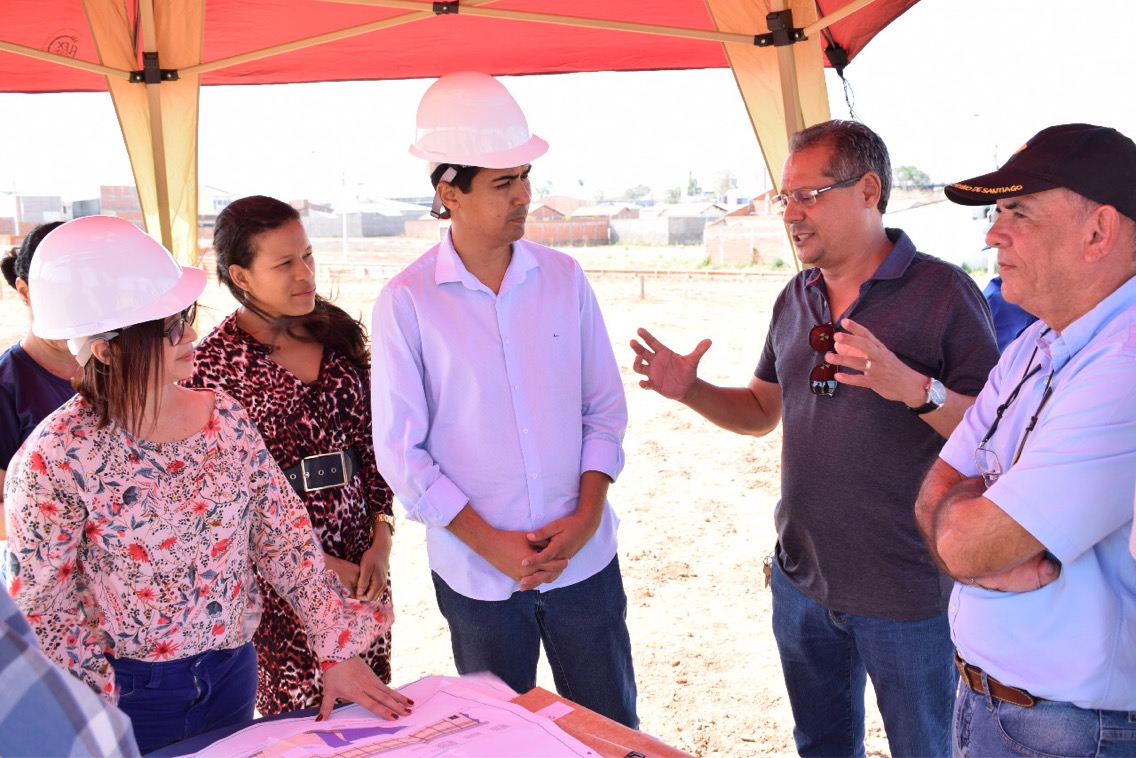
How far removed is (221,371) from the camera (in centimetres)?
239

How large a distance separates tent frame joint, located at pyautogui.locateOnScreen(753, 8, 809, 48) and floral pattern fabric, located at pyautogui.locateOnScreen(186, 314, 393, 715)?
1917mm

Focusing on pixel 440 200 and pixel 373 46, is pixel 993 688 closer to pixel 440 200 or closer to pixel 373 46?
pixel 440 200

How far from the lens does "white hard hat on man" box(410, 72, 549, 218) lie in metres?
2.20

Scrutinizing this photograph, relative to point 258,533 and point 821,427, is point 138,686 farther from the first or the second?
point 821,427

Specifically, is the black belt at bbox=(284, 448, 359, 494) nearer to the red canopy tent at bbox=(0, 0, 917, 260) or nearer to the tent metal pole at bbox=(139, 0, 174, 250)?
the red canopy tent at bbox=(0, 0, 917, 260)

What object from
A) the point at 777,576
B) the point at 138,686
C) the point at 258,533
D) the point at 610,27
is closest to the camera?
the point at 138,686

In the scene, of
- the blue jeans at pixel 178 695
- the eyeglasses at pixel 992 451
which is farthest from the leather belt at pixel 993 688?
the blue jeans at pixel 178 695

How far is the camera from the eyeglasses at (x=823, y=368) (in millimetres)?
2225

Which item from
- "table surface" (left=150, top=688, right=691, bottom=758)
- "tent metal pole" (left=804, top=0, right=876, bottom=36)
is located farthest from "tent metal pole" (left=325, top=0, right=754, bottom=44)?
"table surface" (left=150, top=688, right=691, bottom=758)

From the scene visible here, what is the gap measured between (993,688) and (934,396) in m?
0.64

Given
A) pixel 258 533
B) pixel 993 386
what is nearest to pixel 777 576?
pixel 993 386

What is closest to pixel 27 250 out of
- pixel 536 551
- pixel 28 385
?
pixel 28 385

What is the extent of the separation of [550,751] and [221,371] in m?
1.43

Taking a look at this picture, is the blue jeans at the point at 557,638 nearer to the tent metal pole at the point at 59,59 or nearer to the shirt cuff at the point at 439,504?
the shirt cuff at the point at 439,504
